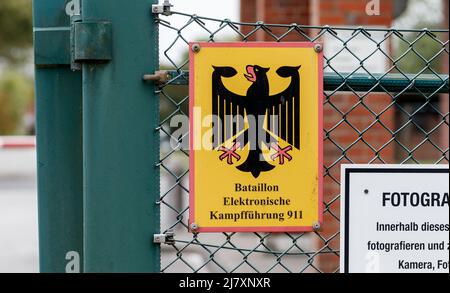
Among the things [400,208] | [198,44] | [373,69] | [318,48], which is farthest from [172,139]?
[373,69]

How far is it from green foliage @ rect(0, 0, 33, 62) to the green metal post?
28811mm

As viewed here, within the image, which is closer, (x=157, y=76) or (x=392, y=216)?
(x=157, y=76)

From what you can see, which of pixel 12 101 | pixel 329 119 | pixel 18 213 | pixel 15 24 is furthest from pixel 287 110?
pixel 15 24

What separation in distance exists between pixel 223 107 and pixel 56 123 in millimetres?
554

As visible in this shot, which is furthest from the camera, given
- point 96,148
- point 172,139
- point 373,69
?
point 373,69

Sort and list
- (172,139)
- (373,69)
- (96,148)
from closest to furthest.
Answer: (96,148) → (172,139) → (373,69)

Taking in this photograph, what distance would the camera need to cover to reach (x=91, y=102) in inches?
82.9

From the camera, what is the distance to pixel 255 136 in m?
2.14

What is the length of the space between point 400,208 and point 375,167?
0.14m

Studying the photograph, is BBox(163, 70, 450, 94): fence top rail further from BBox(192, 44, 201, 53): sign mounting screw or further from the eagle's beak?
BBox(192, 44, 201, 53): sign mounting screw

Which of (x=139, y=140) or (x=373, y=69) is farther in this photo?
(x=373, y=69)

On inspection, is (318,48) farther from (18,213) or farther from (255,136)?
(18,213)
